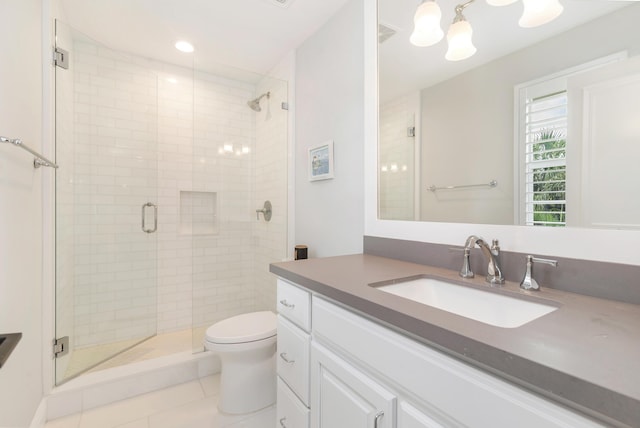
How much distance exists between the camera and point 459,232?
1.20 metres

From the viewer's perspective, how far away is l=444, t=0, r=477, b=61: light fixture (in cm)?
121

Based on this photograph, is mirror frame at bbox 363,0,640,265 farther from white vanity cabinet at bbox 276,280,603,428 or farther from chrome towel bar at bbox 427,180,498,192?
white vanity cabinet at bbox 276,280,603,428

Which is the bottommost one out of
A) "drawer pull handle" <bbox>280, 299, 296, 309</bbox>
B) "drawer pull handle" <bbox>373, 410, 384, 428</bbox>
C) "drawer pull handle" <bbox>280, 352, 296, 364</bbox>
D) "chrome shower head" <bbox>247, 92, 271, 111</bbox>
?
"drawer pull handle" <bbox>280, 352, 296, 364</bbox>

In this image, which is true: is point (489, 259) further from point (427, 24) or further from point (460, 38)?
point (427, 24)

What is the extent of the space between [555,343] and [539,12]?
42.4 inches

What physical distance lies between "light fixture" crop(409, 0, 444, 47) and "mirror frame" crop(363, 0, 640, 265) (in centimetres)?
27

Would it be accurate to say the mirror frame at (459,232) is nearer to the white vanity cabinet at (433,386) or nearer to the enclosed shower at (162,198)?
the white vanity cabinet at (433,386)

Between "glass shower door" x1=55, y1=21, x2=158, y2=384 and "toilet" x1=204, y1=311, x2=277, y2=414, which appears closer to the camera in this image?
"toilet" x1=204, y1=311, x2=277, y2=414

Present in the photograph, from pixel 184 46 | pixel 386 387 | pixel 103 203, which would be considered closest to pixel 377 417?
pixel 386 387

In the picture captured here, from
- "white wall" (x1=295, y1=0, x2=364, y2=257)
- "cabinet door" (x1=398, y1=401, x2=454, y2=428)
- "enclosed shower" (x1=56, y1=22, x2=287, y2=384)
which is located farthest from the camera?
"enclosed shower" (x1=56, y1=22, x2=287, y2=384)

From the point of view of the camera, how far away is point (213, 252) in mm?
2438

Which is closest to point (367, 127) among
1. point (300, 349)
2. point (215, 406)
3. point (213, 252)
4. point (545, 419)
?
point (300, 349)

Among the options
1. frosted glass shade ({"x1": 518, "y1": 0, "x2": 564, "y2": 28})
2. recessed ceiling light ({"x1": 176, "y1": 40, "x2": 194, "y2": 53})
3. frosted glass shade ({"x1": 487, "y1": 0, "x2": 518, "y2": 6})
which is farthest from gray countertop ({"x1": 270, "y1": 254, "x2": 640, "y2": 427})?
recessed ceiling light ({"x1": 176, "y1": 40, "x2": 194, "y2": 53})

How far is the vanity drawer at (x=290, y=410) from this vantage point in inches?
42.3
